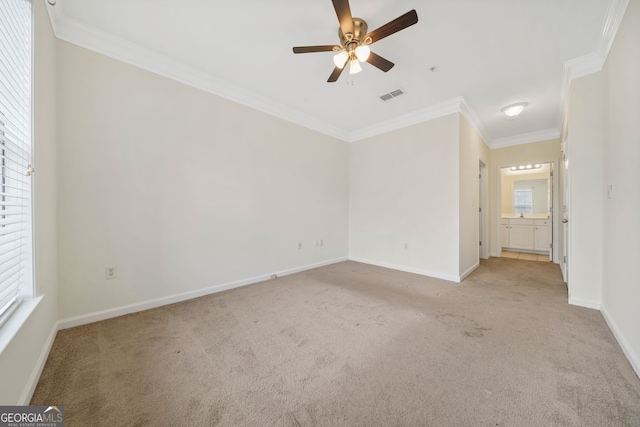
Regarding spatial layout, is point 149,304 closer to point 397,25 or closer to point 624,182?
point 397,25

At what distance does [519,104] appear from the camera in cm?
338

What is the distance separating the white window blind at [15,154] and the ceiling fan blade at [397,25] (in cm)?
223

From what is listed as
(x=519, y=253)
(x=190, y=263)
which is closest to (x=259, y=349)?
(x=190, y=263)

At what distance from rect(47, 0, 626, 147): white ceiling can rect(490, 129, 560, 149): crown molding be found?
139 cm

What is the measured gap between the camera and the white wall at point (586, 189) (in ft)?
7.84

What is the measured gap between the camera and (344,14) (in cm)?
167

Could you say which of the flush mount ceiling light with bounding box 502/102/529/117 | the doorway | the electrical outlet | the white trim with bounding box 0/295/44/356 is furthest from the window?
the white trim with bounding box 0/295/44/356

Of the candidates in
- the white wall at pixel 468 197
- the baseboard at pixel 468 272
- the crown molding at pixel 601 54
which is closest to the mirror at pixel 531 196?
the white wall at pixel 468 197

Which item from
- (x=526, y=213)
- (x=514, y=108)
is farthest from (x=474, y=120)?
(x=526, y=213)

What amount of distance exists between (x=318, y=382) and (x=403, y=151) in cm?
372

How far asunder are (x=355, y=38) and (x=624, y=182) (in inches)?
96.3

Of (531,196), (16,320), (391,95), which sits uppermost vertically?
(391,95)

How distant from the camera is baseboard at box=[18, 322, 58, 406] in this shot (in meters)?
1.21

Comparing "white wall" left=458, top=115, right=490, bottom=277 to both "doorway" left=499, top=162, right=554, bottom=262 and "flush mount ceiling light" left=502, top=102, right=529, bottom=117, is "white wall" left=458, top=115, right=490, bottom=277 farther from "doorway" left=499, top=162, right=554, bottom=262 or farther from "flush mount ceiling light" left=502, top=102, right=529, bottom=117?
"doorway" left=499, top=162, right=554, bottom=262
